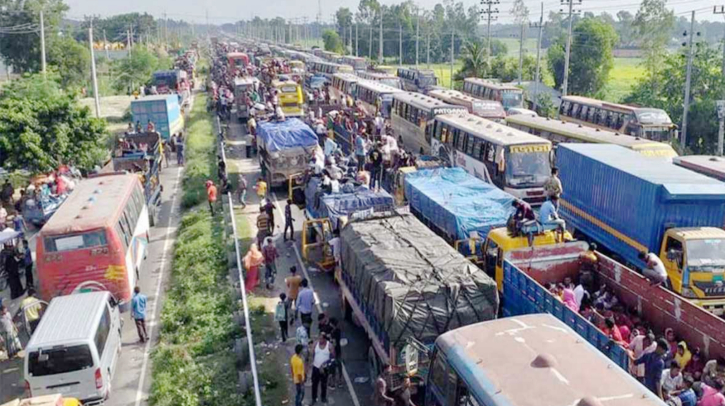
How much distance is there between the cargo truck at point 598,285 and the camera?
1093cm

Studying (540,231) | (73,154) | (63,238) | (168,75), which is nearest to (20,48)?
(168,75)

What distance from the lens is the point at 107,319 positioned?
13352 mm

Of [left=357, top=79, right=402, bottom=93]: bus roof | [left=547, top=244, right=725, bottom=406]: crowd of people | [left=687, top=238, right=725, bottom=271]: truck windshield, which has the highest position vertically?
[left=357, top=79, right=402, bottom=93]: bus roof

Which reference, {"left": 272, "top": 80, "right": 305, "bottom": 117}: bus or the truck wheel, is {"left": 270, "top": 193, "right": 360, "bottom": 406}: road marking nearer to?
the truck wheel

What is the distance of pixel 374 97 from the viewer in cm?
4188

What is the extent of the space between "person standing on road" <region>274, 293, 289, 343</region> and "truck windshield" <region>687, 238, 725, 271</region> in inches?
338

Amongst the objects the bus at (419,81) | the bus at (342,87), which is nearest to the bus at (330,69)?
the bus at (342,87)

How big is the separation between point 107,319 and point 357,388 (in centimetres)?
516

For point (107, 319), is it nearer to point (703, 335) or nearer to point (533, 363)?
point (533, 363)

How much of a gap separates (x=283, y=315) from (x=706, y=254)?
9113mm

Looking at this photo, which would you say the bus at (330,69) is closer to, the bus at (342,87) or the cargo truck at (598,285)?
the bus at (342,87)

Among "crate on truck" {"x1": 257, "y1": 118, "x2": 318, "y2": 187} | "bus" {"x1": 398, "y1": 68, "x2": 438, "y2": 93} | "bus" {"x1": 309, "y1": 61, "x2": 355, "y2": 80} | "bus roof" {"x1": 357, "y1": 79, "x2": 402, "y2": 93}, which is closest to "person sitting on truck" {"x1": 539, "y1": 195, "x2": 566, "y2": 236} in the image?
"crate on truck" {"x1": 257, "y1": 118, "x2": 318, "y2": 187}

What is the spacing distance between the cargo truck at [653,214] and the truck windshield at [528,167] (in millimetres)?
1465

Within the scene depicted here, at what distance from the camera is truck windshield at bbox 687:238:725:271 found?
1413 cm
